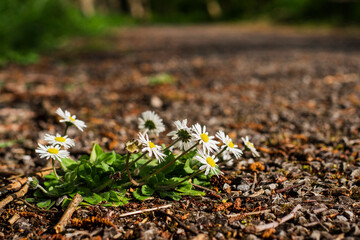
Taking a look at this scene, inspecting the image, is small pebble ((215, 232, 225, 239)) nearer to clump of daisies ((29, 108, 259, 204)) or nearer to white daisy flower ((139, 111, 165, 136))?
clump of daisies ((29, 108, 259, 204))

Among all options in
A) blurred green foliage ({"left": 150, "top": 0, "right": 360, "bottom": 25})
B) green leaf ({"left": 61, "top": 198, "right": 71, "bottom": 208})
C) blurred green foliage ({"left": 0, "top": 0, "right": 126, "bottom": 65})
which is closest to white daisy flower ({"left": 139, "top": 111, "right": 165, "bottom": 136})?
green leaf ({"left": 61, "top": 198, "right": 71, "bottom": 208})

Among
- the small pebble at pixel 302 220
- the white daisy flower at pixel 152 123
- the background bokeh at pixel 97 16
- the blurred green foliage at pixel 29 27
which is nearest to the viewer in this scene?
the small pebble at pixel 302 220

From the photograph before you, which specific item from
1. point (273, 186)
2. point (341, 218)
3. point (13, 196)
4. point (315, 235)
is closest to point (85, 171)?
point (13, 196)

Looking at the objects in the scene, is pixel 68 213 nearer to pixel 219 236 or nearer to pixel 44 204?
pixel 44 204

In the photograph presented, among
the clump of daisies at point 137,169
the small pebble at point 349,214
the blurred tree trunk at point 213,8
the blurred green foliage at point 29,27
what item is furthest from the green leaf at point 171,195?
the blurred tree trunk at point 213,8

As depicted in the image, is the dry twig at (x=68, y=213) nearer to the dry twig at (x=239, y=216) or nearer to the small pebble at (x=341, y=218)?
the dry twig at (x=239, y=216)
